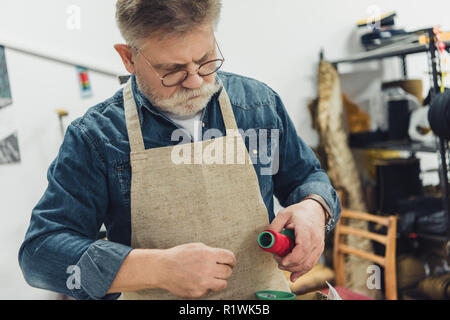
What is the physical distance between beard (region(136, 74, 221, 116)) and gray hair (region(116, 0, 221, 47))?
97 mm

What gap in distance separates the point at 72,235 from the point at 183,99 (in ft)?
1.00

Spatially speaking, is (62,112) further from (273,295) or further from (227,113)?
(273,295)

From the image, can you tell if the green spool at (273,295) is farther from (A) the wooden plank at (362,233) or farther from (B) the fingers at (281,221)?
(A) the wooden plank at (362,233)

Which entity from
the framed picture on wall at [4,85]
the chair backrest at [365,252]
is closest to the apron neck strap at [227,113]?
the framed picture on wall at [4,85]

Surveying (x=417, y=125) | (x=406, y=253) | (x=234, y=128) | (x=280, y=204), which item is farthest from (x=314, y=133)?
(x=406, y=253)

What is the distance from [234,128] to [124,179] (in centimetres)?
23

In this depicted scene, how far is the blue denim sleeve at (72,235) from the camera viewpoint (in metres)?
0.69

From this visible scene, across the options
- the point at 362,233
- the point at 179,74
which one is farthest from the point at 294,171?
the point at 362,233

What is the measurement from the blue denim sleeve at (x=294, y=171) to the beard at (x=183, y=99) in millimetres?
170

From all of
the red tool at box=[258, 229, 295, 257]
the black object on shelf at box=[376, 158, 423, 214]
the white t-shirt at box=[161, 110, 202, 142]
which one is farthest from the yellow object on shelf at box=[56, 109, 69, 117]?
the black object on shelf at box=[376, 158, 423, 214]

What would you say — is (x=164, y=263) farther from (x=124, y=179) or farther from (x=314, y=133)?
(x=314, y=133)

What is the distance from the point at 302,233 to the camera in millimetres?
735

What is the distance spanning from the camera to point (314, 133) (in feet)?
4.30

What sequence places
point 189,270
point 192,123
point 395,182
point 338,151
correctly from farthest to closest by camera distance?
point 395,182, point 338,151, point 192,123, point 189,270
